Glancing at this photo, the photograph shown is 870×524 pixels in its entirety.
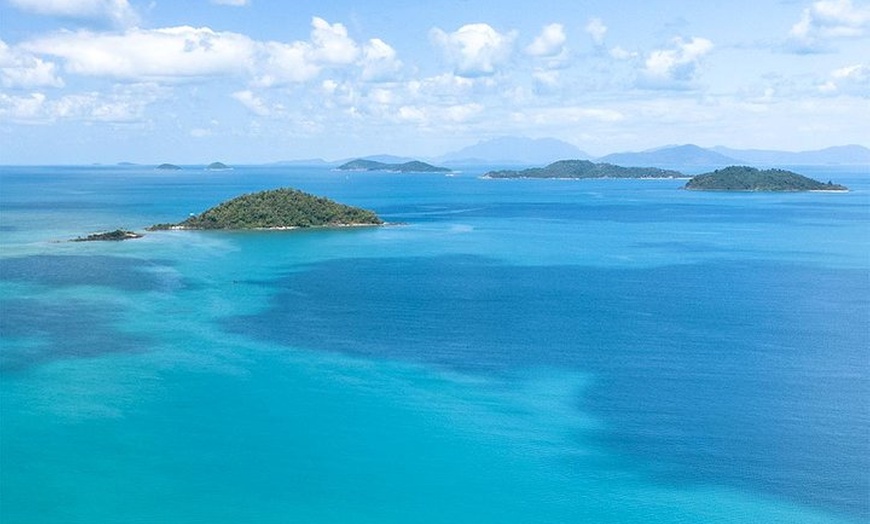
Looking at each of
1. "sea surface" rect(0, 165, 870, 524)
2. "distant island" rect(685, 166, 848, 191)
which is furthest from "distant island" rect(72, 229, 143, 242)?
"distant island" rect(685, 166, 848, 191)

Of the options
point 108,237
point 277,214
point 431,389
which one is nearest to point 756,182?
point 277,214

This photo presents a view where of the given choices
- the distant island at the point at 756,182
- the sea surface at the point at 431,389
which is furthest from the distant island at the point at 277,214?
the distant island at the point at 756,182

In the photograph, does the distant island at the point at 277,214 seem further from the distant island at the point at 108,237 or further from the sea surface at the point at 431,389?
the sea surface at the point at 431,389

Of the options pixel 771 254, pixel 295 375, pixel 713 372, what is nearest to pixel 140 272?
pixel 295 375

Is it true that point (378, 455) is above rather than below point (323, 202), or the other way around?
below

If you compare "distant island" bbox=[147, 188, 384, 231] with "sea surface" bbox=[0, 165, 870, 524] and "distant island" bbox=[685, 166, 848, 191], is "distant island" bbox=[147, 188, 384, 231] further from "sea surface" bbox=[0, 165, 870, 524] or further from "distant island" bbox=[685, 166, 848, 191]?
"distant island" bbox=[685, 166, 848, 191]

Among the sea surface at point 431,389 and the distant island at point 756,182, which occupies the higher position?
the distant island at point 756,182

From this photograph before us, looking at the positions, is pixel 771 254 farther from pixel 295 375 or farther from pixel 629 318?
pixel 295 375
